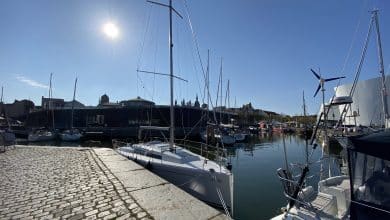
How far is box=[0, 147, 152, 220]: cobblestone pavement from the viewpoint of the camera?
5.23 metres

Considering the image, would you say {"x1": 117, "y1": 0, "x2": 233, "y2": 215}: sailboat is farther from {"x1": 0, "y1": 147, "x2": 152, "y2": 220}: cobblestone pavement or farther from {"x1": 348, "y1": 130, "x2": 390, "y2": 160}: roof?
{"x1": 348, "y1": 130, "x2": 390, "y2": 160}: roof

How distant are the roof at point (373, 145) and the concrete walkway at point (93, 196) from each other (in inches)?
122

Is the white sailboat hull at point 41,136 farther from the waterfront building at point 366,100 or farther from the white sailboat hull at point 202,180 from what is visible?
the waterfront building at point 366,100

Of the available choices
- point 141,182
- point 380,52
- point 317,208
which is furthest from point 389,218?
point 380,52

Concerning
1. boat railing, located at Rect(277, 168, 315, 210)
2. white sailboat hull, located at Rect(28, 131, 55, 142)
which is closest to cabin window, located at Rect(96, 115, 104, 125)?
white sailboat hull, located at Rect(28, 131, 55, 142)

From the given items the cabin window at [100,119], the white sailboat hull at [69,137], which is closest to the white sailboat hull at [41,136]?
the white sailboat hull at [69,137]

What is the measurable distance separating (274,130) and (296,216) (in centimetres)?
8268

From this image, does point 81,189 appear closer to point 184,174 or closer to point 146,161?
point 184,174

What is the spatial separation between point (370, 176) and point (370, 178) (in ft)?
0.14

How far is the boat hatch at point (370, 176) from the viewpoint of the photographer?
4.40m

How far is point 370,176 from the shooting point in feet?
15.1

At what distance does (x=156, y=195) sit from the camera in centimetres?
649

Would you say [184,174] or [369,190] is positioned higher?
[369,190]

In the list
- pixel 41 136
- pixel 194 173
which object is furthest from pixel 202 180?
pixel 41 136
